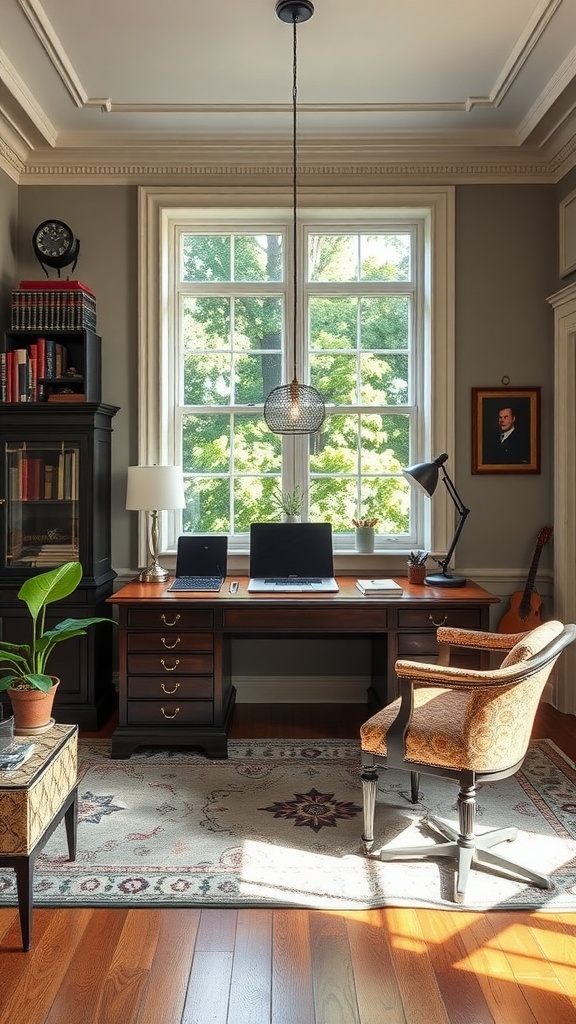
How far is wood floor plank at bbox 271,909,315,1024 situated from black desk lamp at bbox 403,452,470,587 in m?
1.88

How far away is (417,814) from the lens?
116 inches

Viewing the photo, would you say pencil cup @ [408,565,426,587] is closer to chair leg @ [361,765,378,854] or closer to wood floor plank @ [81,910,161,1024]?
chair leg @ [361,765,378,854]

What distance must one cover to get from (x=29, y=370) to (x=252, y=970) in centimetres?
295

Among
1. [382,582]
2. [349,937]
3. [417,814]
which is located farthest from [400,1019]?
[382,582]

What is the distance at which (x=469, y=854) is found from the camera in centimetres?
241

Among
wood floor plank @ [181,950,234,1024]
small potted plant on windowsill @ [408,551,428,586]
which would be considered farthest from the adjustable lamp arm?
wood floor plank @ [181,950,234,1024]

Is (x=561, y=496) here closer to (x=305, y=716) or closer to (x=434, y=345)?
(x=434, y=345)

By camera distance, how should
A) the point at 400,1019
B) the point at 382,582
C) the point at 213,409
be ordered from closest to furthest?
the point at 400,1019, the point at 382,582, the point at 213,409

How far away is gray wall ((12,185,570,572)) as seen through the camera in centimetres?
425

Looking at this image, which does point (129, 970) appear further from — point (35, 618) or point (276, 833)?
point (35, 618)

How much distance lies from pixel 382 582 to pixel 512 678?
1553 mm

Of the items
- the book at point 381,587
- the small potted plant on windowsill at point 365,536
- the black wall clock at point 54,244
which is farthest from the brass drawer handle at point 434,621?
the black wall clock at point 54,244

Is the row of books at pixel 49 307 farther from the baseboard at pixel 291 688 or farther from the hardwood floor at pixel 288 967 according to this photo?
the hardwood floor at pixel 288 967

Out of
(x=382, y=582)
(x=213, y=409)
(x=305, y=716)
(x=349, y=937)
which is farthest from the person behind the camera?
(x=213, y=409)
